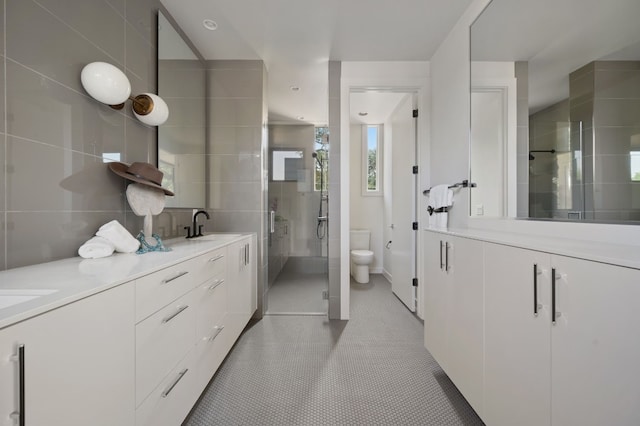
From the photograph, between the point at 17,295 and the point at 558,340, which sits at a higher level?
the point at 17,295

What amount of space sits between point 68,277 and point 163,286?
0.29 meters

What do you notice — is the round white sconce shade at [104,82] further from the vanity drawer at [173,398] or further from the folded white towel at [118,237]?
the vanity drawer at [173,398]

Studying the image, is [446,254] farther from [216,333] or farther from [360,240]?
[360,240]

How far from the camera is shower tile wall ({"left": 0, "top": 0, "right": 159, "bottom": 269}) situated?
961 millimetres

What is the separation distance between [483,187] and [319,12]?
1.73 meters

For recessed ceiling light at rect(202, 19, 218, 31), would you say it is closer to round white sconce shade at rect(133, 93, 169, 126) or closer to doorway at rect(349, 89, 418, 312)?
round white sconce shade at rect(133, 93, 169, 126)

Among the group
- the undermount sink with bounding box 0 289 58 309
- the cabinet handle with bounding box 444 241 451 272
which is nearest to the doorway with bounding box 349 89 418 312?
the cabinet handle with bounding box 444 241 451 272

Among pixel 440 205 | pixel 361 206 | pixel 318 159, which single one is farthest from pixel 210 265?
pixel 361 206

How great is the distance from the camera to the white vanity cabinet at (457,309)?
47.7 inches

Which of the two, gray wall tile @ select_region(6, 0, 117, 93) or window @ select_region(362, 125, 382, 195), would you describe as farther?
window @ select_region(362, 125, 382, 195)

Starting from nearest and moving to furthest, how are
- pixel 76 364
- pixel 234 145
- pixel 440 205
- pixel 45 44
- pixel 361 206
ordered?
1. pixel 76 364
2. pixel 45 44
3. pixel 440 205
4. pixel 234 145
5. pixel 361 206

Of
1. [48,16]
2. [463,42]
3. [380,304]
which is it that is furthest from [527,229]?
[48,16]

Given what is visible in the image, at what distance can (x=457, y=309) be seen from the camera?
1.39m

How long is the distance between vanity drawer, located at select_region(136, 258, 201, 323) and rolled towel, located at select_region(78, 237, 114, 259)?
1.22 ft
